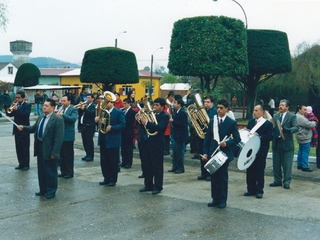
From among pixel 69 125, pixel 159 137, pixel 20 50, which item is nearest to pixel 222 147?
pixel 159 137

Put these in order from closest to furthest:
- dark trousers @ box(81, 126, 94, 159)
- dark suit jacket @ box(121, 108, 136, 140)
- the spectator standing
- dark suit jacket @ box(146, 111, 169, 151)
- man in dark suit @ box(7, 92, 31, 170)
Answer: dark suit jacket @ box(146, 111, 169, 151)
the spectator standing
man in dark suit @ box(7, 92, 31, 170)
dark suit jacket @ box(121, 108, 136, 140)
dark trousers @ box(81, 126, 94, 159)

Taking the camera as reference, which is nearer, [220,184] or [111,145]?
[220,184]

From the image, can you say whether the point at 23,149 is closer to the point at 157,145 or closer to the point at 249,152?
the point at 157,145

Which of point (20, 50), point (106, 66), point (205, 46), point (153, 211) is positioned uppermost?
point (20, 50)

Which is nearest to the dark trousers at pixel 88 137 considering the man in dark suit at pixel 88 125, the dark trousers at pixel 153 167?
the man in dark suit at pixel 88 125

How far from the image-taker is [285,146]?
7.85 meters

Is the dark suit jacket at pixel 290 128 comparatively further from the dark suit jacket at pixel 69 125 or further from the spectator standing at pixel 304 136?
the dark suit jacket at pixel 69 125

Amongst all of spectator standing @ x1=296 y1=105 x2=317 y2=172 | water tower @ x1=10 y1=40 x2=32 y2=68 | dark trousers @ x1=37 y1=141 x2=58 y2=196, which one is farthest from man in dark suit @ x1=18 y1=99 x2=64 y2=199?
water tower @ x1=10 y1=40 x2=32 y2=68

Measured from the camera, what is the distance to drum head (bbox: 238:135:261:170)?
20.8ft

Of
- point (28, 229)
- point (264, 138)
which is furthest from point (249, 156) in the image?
point (28, 229)

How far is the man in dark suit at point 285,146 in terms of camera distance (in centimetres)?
785

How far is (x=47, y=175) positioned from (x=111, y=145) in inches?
58.7

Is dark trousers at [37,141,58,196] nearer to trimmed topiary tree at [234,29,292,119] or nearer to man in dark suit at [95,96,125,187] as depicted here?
man in dark suit at [95,96,125,187]

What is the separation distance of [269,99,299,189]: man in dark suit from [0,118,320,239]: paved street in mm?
271
